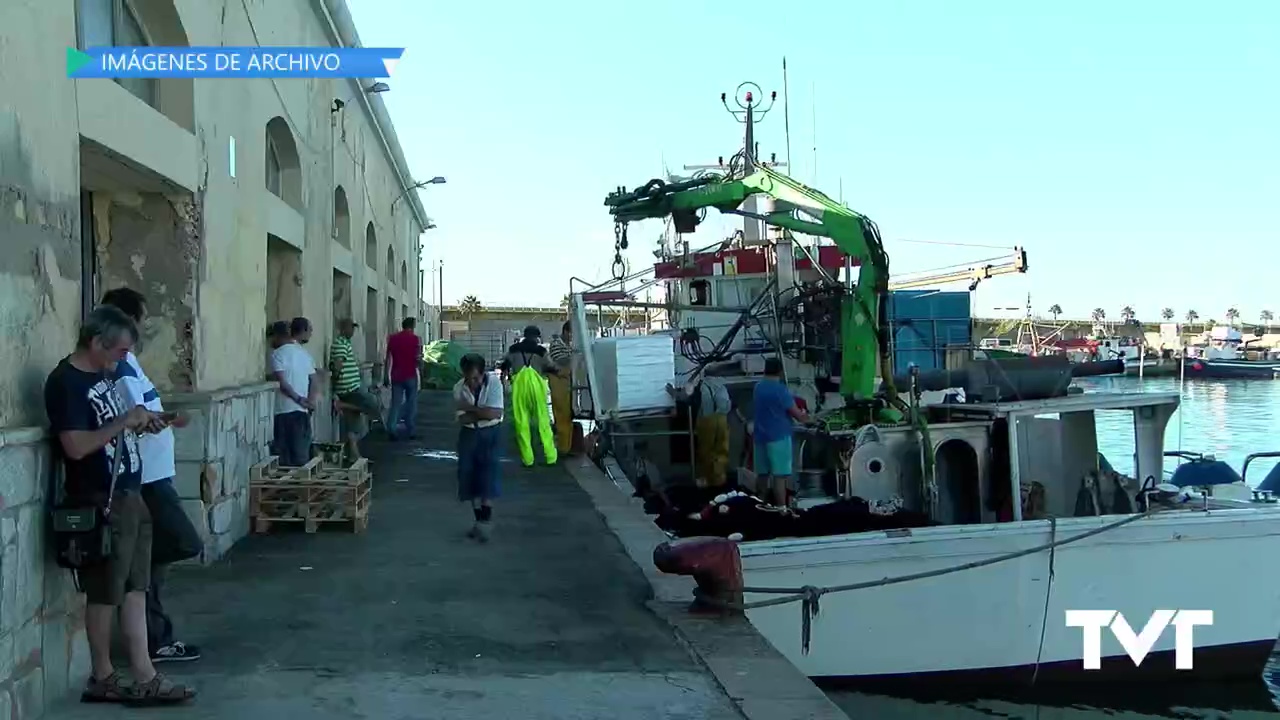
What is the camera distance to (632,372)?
13562mm

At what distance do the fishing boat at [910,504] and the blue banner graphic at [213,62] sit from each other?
399cm

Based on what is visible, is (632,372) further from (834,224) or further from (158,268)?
(158,268)

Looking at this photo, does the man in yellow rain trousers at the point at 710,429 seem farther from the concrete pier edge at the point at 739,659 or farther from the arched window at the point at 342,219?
the arched window at the point at 342,219

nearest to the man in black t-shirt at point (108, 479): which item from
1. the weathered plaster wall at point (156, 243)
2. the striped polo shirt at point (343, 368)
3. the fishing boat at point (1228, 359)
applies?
the weathered plaster wall at point (156, 243)

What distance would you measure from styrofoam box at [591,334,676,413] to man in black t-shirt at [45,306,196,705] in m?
8.93

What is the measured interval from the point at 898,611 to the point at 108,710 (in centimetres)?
600

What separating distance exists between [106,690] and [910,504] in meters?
7.50

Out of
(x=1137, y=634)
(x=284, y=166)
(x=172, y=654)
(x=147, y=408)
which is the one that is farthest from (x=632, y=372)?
(x=147, y=408)

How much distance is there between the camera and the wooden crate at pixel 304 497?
8.44 meters

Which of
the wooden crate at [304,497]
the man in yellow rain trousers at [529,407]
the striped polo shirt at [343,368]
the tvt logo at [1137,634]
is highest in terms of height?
the striped polo shirt at [343,368]

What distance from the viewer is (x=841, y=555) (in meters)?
8.37

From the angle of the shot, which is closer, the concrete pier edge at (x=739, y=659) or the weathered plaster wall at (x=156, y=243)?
the weathered plaster wall at (x=156, y=243)

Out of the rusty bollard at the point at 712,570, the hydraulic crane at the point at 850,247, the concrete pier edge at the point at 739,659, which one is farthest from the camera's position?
the hydraulic crane at the point at 850,247

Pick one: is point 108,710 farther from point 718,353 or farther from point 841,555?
point 718,353
